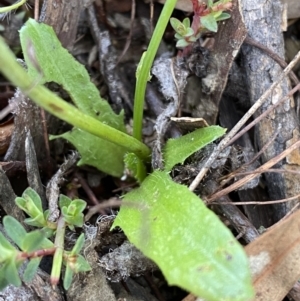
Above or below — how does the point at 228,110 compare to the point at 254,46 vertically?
below

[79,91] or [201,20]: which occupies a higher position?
[201,20]

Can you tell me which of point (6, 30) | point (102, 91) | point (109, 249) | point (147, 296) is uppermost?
point (6, 30)

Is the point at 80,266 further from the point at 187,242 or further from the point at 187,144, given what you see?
the point at 187,144

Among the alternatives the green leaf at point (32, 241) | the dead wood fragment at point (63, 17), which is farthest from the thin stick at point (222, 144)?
the dead wood fragment at point (63, 17)

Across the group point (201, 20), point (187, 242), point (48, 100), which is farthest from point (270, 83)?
point (48, 100)

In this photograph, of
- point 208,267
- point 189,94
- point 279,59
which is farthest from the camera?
point 189,94

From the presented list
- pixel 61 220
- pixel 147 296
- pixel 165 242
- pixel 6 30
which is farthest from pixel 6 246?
pixel 6 30

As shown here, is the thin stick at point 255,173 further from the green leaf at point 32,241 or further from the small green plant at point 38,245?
the green leaf at point 32,241

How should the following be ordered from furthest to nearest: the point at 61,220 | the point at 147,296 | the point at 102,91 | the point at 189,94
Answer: the point at 102,91
the point at 189,94
the point at 147,296
the point at 61,220

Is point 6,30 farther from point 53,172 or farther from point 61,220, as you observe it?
point 61,220
